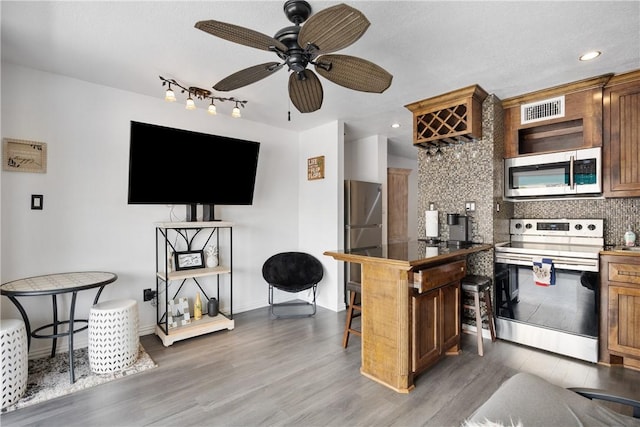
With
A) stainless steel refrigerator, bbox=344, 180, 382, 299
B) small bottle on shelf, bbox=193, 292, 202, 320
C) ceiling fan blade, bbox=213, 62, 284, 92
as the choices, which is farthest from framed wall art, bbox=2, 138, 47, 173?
stainless steel refrigerator, bbox=344, 180, 382, 299

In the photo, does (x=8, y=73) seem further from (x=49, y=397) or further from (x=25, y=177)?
(x=49, y=397)

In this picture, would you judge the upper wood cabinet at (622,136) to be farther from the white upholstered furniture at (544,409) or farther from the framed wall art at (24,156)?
the framed wall art at (24,156)

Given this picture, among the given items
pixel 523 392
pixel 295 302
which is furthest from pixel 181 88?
pixel 523 392

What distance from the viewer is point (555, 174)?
9.87ft

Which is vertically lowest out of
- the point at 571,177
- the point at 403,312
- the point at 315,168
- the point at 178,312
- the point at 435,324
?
the point at 178,312

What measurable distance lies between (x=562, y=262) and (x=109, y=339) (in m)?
3.78

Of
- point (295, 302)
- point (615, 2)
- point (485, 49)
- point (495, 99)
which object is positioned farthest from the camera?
point (295, 302)

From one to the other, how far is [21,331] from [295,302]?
2.88 meters

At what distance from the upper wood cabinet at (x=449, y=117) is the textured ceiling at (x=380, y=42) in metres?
0.13

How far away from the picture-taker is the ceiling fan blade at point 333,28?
1269 mm

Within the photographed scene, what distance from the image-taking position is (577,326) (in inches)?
104

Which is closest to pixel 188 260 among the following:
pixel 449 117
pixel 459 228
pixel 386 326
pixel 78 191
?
pixel 78 191

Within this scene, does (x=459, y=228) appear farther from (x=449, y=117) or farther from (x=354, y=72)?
(x=354, y=72)

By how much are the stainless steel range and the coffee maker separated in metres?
0.30
